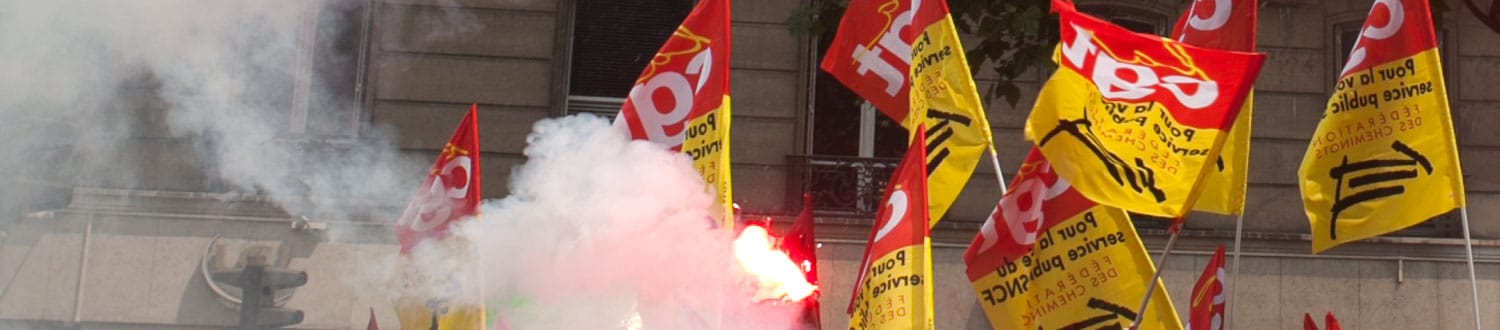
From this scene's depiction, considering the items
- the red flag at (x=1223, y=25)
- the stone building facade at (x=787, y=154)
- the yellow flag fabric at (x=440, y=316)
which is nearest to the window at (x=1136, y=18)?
the stone building facade at (x=787, y=154)

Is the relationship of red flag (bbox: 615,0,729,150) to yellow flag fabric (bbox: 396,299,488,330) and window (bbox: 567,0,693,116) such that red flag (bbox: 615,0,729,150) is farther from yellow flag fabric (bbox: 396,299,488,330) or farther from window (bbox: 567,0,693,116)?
window (bbox: 567,0,693,116)

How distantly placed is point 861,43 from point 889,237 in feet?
7.29

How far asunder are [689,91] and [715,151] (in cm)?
49

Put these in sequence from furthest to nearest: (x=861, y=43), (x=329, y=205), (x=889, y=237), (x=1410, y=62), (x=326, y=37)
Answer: (x=326, y=37) < (x=329, y=205) < (x=861, y=43) < (x=1410, y=62) < (x=889, y=237)

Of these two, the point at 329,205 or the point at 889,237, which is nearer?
the point at 889,237

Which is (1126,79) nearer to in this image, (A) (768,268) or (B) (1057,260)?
(B) (1057,260)

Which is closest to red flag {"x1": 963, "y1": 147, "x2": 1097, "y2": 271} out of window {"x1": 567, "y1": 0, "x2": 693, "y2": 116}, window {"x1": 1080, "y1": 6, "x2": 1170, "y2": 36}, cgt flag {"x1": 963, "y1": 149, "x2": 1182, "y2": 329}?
cgt flag {"x1": 963, "y1": 149, "x2": 1182, "y2": 329}

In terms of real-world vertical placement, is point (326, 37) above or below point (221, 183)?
above

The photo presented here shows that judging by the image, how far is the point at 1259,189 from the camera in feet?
45.2

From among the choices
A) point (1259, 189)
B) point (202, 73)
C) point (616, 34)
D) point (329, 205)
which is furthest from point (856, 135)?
point (202, 73)

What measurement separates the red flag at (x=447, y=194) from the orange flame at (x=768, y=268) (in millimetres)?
1618

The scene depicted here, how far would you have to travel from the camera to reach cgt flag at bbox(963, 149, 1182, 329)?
888 cm

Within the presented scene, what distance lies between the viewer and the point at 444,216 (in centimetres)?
877

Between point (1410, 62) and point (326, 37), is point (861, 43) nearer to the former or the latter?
point (1410, 62)
